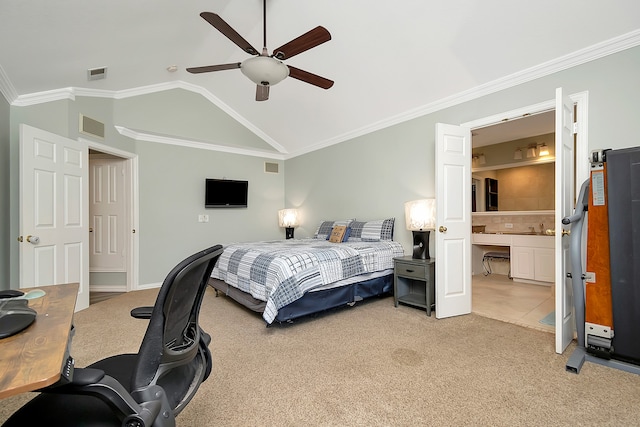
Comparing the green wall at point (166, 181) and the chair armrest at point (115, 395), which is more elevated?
the green wall at point (166, 181)

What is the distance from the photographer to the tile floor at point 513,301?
3064 millimetres

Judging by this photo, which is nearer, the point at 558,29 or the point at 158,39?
the point at 558,29

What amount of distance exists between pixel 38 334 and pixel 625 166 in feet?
10.8

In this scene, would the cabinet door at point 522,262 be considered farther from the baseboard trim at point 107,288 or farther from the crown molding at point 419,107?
the baseboard trim at point 107,288

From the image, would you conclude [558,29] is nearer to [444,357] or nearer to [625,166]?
[625,166]

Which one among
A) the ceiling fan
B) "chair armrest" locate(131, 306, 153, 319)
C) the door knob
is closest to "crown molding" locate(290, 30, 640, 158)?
the ceiling fan

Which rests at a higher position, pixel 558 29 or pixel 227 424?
pixel 558 29

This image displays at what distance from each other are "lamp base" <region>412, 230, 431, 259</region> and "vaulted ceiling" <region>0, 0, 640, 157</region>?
1.61m

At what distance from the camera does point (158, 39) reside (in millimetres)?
3279

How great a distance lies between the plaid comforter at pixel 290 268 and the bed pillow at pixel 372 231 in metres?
0.31

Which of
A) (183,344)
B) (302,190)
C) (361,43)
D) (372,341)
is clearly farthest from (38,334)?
(302,190)

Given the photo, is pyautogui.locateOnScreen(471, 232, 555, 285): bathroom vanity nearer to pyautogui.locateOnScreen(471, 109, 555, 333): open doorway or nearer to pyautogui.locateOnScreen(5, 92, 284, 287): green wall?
pyautogui.locateOnScreen(471, 109, 555, 333): open doorway

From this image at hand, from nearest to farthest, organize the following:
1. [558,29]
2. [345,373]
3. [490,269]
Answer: [345,373]
[558,29]
[490,269]

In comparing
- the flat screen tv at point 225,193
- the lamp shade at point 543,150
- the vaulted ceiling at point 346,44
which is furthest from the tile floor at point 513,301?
the flat screen tv at point 225,193
